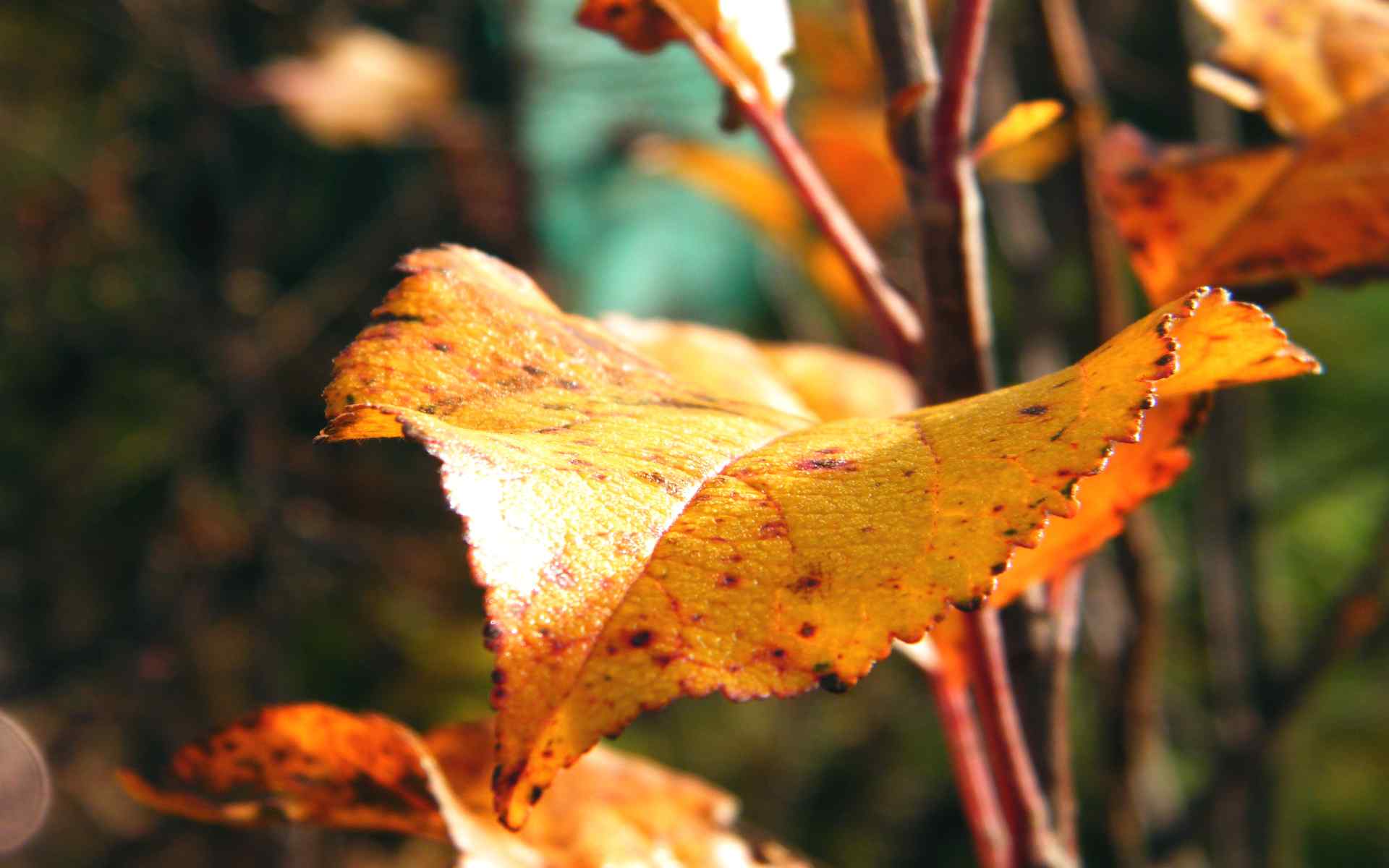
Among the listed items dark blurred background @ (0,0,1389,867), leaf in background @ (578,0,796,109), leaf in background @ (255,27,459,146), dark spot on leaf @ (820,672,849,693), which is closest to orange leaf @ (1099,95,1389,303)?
leaf in background @ (578,0,796,109)

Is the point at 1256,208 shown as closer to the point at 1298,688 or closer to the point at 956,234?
the point at 956,234

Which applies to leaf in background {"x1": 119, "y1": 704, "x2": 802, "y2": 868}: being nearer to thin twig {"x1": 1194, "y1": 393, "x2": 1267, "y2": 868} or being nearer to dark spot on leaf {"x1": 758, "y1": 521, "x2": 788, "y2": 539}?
dark spot on leaf {"x1": 758, "y1": 521, "x2": 788, "y2": 539}

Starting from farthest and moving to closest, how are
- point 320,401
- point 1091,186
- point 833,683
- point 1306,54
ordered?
point 320,401 → point 1091,186 → point 1306,54 → point 833,683

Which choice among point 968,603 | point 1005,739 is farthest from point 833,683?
point 1005,739

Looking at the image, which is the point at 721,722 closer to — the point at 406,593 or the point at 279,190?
the point at 406,593

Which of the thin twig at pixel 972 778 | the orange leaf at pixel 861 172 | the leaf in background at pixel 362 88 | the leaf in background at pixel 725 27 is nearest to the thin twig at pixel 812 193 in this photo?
the leaf in background at pixel 725 27

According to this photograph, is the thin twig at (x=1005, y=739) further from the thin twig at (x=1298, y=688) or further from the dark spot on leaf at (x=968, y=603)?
the thin twig at (x=1298, y=688)

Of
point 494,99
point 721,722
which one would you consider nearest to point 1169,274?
point 721,722
